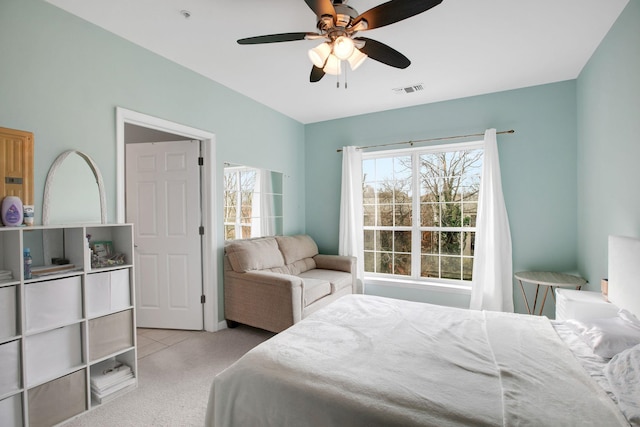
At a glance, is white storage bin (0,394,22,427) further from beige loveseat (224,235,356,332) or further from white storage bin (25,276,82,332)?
beige loveseat (224,235,356,332)

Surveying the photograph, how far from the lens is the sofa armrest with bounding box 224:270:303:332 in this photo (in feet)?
9.52

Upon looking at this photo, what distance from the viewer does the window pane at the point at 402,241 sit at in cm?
420

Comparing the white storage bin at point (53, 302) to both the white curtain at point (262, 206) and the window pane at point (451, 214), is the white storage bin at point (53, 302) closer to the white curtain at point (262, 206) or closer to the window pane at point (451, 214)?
the white curtain at point (262, 206)

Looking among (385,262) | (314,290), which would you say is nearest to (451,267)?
(385,262)

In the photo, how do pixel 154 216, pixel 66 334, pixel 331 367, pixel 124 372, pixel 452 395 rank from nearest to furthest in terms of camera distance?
pixel 452 395 < pixel 331 367 < pixel 66 334 < pixel 124 372 < pixel 154 216

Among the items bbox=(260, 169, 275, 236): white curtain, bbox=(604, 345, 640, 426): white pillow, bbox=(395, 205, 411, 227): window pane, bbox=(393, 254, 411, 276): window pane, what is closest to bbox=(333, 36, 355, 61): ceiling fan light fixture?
bbox=(604, 345, 640, 426): white pillow

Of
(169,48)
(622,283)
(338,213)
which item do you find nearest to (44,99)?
(169,48)

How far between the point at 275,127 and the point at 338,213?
62.0 inches

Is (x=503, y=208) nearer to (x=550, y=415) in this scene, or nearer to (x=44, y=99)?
(x=550, y=415)

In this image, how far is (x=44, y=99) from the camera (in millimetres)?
1996

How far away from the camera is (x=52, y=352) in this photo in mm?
1835

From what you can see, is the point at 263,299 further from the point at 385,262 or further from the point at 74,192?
the point at 385,262

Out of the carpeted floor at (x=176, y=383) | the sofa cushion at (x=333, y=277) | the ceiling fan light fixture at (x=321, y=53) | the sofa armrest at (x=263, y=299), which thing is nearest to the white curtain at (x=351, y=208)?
the sofa cushion at (x=333, y=277)

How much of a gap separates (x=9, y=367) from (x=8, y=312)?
299 millimetres
